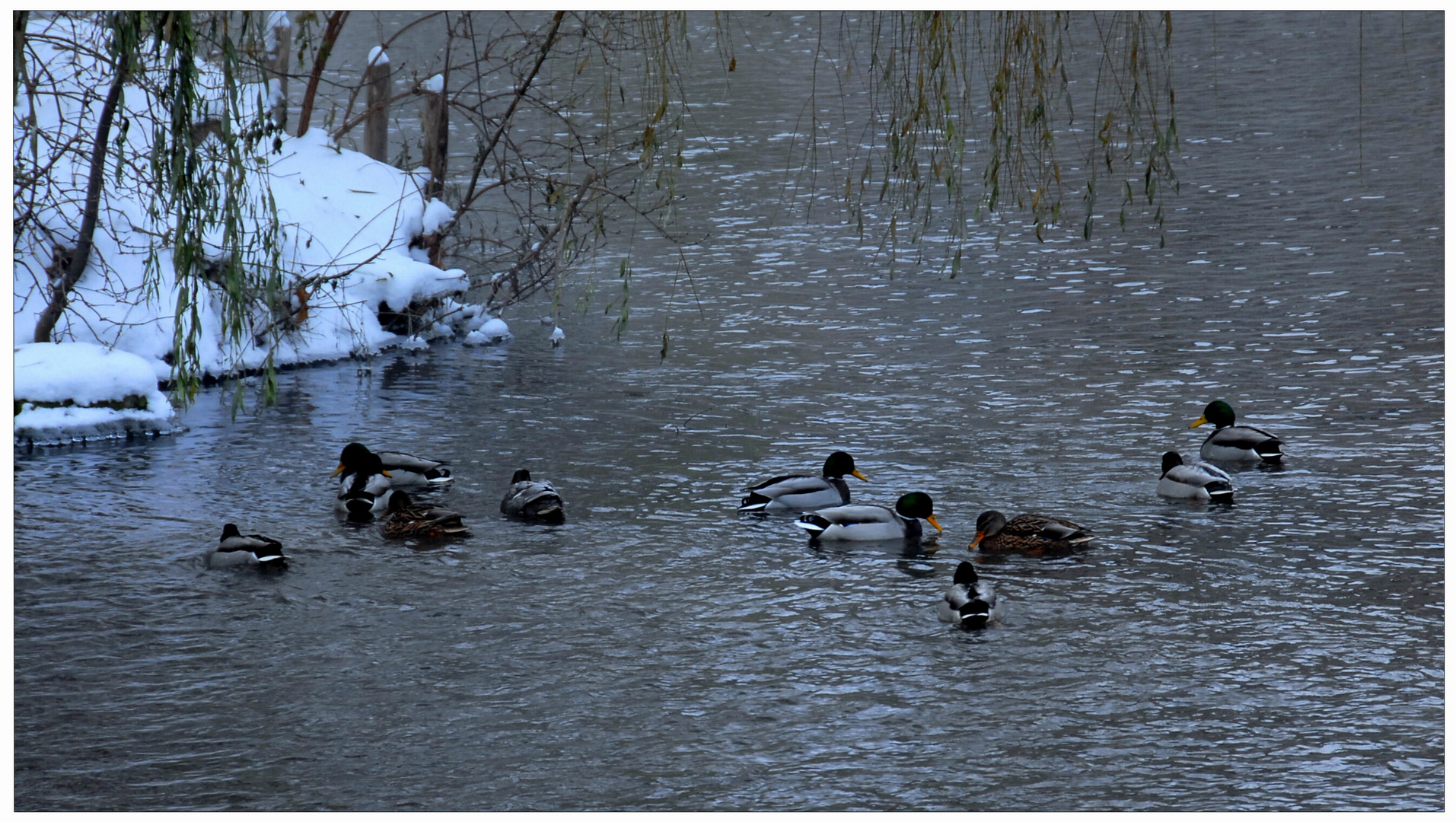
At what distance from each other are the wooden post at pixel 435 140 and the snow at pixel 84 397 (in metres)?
5.80

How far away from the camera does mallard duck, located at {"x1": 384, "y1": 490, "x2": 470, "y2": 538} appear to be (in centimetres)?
1165

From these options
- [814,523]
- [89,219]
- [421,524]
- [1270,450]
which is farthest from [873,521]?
[89,219]

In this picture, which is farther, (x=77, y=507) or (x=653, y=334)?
(x=653, y=334)

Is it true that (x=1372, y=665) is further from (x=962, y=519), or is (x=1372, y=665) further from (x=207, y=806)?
(x=207, y=806)

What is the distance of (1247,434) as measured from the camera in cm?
1283

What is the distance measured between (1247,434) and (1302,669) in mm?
4338

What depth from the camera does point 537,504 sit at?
11906 millimetres

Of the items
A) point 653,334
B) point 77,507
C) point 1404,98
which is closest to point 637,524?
point 77,507

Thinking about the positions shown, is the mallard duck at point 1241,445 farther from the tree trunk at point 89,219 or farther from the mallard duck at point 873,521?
the tree trunk at point 89,219

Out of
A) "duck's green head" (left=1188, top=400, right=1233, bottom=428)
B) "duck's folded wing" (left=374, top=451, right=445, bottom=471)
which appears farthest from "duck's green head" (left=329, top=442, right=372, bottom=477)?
"duck's green head" (left=1188, top=400, right=1233, bottom=428)

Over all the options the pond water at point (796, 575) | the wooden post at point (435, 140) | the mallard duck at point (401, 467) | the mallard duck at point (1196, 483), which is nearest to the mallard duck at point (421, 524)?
the pond water at point (796, 575)

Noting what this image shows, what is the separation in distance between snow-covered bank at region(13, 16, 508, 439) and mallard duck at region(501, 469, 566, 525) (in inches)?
161

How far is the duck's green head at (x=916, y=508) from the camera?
11.5m

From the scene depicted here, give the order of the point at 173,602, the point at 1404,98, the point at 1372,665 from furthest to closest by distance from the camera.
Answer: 1. the point at 1404,98
2. the point at 173,602
3. the point at 1372,665
